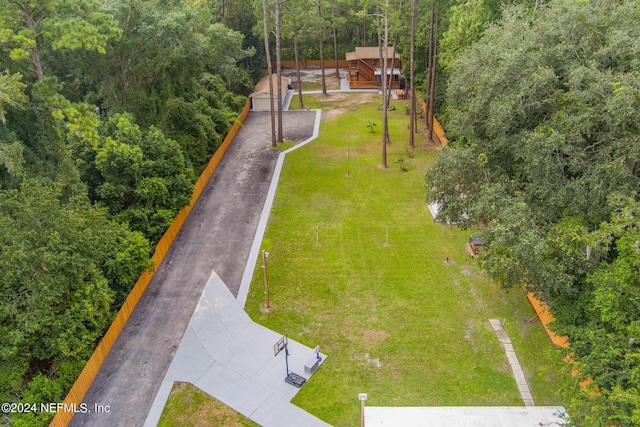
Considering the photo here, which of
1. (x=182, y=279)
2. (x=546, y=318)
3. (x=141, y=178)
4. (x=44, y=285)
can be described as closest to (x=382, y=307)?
(x=546, y=318)

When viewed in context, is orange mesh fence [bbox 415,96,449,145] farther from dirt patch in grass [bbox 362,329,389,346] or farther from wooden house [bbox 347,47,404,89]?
dirt patch in grass [bbox 362,329,389,346]

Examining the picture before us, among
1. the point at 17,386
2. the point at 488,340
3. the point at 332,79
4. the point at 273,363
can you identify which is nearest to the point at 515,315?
the point at 488,340

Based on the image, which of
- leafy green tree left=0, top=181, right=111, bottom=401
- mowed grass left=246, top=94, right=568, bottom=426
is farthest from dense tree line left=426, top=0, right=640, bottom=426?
leafy green tree left=0, top=181, right=111, bottom=401

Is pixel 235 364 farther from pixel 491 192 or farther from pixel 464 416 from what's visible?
pixel 491 192

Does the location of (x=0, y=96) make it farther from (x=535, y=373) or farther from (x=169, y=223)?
(x=535, y=373)

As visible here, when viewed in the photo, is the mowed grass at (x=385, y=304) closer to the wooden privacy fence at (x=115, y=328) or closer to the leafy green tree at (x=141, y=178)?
the wooden privacy fence at (x=115, y=328)

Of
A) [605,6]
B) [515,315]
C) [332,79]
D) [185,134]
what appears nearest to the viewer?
[605,6]
